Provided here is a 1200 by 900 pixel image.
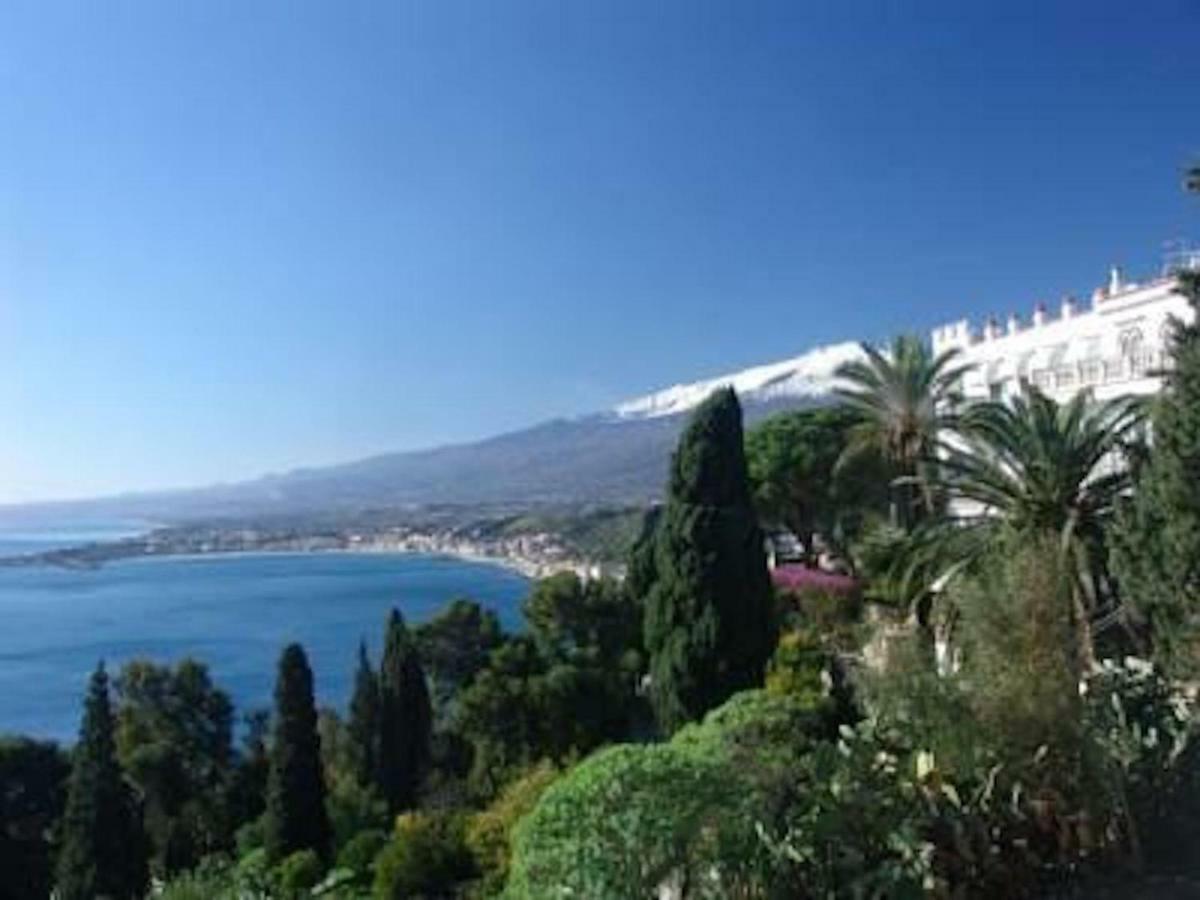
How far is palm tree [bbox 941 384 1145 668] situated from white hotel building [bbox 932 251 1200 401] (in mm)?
3367

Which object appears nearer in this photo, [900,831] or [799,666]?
[900,831]

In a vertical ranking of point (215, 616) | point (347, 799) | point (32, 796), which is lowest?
point (215, 616)

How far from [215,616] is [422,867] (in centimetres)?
9766

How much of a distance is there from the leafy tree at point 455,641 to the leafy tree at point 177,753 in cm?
572

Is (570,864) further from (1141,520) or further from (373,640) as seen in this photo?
(373,640)

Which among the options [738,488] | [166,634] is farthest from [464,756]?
[166,634]

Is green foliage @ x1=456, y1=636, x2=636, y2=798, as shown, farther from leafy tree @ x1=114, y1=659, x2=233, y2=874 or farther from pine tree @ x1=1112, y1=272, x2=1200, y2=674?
pine tree @ x1=1112, y1=272, x2=1200, y2=674

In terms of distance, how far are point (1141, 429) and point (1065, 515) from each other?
2.46 m

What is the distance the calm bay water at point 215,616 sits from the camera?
74312 mm

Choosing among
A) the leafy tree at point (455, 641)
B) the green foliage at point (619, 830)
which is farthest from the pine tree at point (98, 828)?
the green foliage at point (619, 830)

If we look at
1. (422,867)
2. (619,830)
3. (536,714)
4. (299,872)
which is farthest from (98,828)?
(619,830)

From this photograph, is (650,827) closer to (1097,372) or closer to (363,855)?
(363,855)

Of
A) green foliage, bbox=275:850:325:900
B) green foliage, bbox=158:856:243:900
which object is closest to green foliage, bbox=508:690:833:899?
green foliage, bbox=158:856:243:900

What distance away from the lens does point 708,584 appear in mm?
18922
